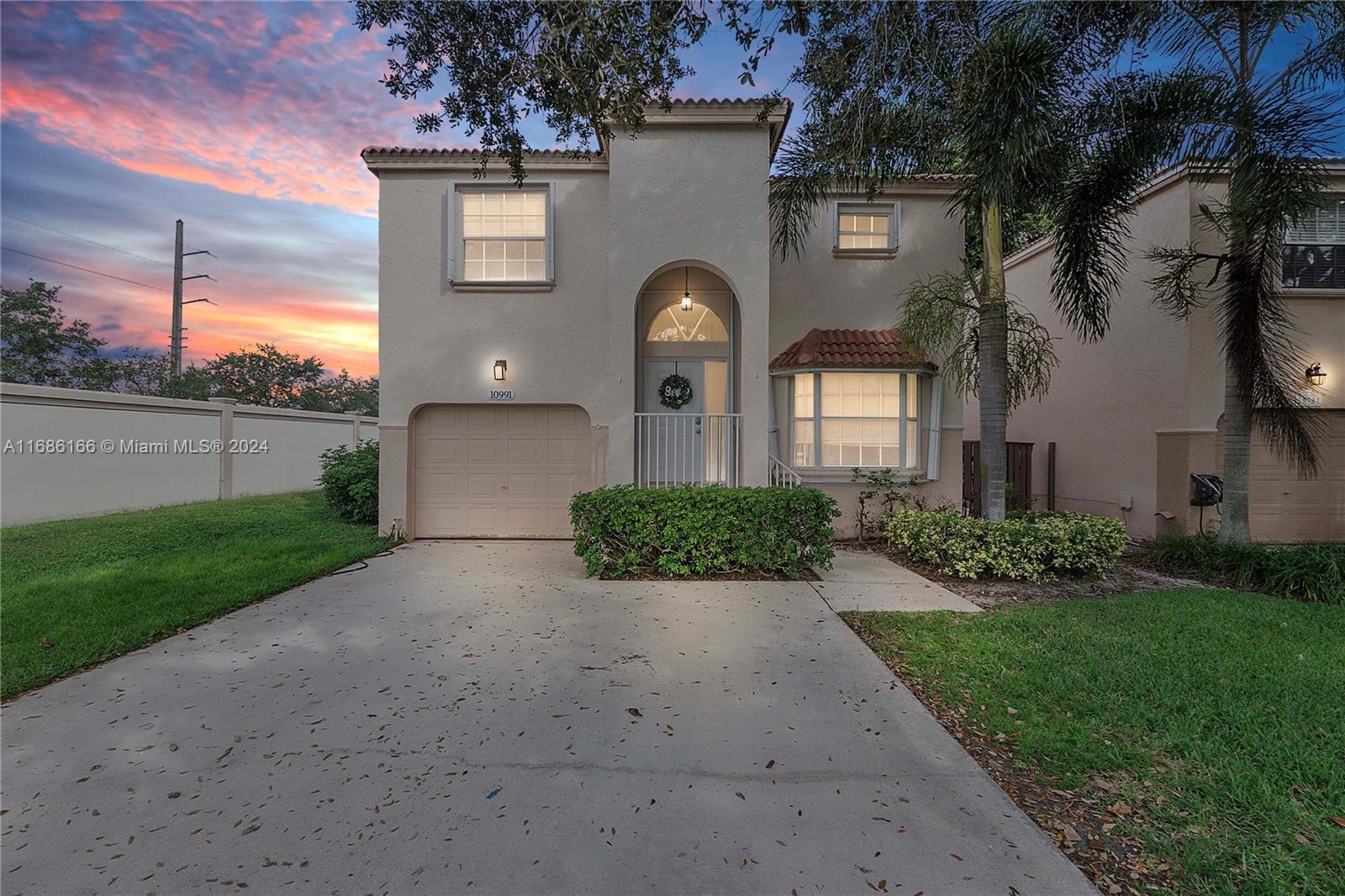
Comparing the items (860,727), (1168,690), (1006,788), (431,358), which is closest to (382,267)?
(431,358)

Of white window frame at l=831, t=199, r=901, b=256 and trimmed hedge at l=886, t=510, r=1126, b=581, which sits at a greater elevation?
white window frame at l=831, t=199, r=901, b=256

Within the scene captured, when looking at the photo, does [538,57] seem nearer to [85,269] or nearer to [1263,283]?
[1263,283]

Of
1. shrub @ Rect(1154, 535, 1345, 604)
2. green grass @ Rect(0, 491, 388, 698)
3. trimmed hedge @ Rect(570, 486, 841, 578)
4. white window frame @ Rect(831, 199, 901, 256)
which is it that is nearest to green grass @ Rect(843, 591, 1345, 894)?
shrub @ Rect(1154, 535, 1345, 604)

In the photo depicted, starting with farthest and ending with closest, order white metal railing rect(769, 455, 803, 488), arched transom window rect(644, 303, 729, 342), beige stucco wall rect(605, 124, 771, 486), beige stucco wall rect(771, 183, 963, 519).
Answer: arched transom window rect(644, 303, 729, 342) < beige stucco wall rect(771, 183, 963, 519) < white metal railing rect(769, 455, 803, 488) < beige stucco wall rect(605, 124, 771, 486)

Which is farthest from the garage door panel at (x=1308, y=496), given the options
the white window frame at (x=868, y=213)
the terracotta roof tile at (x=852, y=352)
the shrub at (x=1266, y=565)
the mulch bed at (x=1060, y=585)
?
the white window frame at (x=868, y=213)

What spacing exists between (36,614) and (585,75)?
6425mm

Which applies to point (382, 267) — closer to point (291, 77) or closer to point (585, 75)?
point (291, 77)

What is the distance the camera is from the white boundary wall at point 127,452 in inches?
311

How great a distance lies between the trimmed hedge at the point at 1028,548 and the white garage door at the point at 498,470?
17.7 feet

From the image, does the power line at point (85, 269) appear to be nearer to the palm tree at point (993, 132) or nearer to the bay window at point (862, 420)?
the palm tree at point (993, 132)

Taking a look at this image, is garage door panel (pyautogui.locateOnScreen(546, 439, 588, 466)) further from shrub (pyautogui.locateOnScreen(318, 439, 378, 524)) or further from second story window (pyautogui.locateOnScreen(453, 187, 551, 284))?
shrub (pyautogui.locateOnScreen(318, 439, 378, 524))

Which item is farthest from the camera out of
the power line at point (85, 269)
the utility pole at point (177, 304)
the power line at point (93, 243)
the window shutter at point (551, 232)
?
the utility pole at point (177, 304)

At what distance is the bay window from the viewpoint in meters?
8.63

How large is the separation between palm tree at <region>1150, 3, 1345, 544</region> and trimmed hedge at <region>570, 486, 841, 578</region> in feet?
18.0
